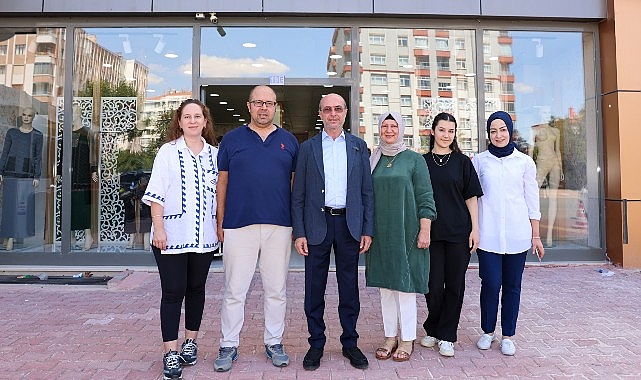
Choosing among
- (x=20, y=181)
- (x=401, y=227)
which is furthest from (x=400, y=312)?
(x=20, y=181)

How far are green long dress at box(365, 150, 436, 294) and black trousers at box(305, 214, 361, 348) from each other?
21 centimetres

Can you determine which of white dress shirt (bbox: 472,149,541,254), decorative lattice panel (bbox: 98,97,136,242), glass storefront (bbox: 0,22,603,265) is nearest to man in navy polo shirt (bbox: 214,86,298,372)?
white dress shirt (bbox: 472,149,541,254)

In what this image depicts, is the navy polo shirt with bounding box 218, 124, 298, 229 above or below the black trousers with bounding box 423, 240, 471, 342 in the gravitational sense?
above

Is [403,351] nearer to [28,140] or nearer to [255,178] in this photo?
[255,178]

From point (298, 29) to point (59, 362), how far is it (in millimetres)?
5936

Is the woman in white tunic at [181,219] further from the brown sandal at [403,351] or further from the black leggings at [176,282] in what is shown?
the brown sandal at [403,351]

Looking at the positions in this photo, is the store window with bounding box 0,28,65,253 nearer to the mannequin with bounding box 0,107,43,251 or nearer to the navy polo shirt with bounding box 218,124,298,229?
the mannequin with bounding box 0,107,43,251

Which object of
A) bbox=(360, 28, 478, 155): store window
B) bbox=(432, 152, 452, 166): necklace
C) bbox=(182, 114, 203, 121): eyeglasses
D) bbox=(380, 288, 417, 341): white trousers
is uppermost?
bbox=(360, 28, 478, 155): store window

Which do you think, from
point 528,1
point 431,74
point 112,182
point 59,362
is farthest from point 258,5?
point 59,362

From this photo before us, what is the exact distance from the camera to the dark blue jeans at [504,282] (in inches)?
155

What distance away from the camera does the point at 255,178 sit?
11.6 feet

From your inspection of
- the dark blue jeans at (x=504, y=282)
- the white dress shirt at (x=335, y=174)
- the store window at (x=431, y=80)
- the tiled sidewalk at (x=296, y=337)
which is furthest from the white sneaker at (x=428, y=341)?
the store window at (x=431, y=80)

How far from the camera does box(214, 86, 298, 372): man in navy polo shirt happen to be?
355 centimetres

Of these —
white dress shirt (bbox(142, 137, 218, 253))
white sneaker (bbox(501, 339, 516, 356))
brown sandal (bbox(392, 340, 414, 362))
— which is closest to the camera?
white dress shirt (bbox(142, 137, 218, 253))
